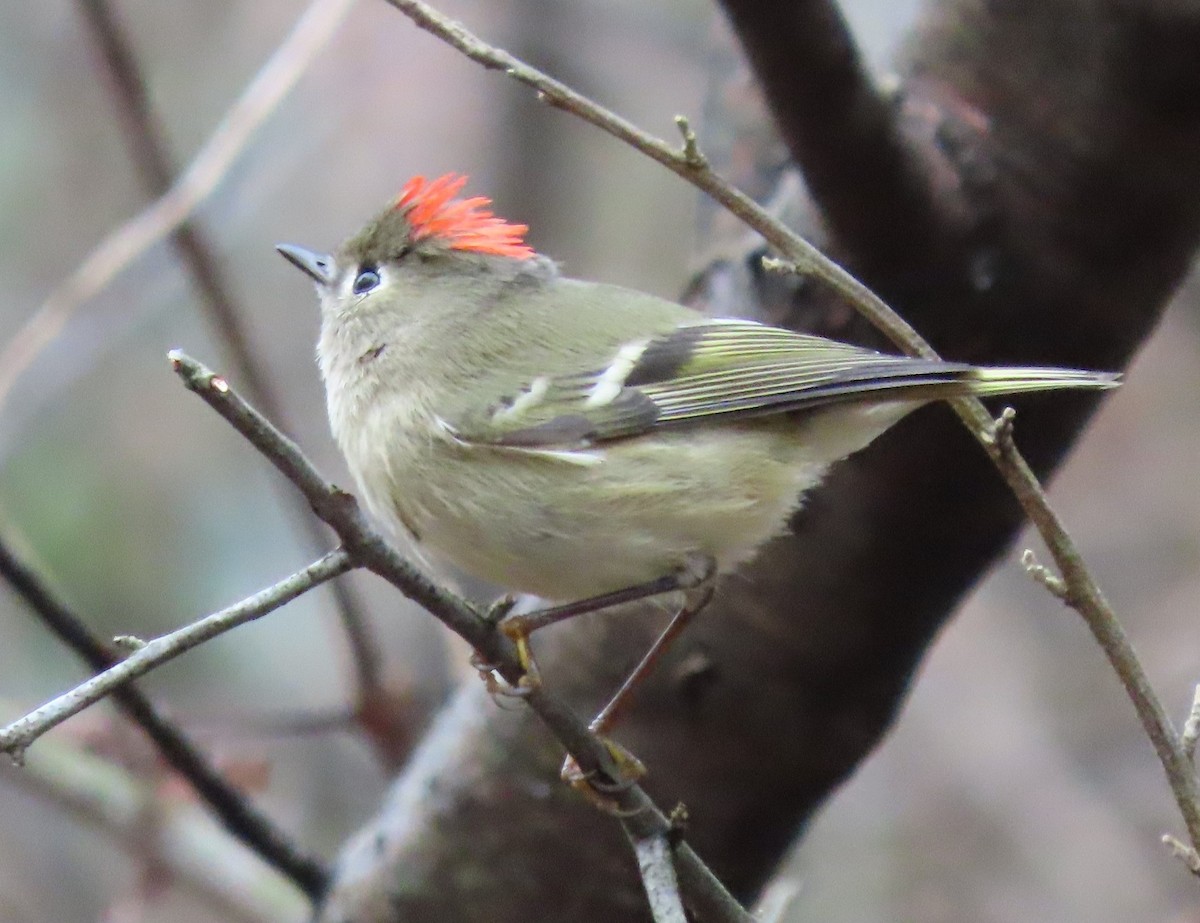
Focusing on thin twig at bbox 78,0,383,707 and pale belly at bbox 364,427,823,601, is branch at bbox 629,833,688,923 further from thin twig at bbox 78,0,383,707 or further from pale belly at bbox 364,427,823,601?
thin twig at bbox 78,0,383,707

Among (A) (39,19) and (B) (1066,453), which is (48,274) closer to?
(A) (39,19)

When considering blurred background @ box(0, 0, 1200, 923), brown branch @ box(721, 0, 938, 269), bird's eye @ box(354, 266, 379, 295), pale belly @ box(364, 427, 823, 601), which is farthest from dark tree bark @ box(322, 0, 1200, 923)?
blurred background @ box(0, 0, 1200, 923)

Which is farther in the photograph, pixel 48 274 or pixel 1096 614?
pixel 48 274

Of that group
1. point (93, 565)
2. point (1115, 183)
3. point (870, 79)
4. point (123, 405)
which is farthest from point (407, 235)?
point (123, 405)

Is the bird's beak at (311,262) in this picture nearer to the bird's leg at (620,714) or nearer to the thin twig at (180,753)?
the thin twig at (180,753)

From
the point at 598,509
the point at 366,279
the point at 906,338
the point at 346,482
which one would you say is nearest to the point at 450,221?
the point at 366,279

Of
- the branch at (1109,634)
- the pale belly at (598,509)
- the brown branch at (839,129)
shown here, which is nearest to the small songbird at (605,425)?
the pale belly at (598,509)
